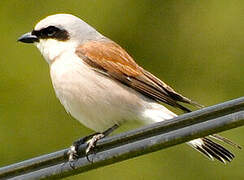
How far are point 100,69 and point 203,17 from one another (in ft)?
12.6

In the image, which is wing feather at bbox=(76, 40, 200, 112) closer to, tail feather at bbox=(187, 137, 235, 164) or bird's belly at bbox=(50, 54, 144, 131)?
bird's belly at bbox=(50, 54, 144, 131)

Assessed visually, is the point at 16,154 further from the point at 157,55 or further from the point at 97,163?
the point at 97,163

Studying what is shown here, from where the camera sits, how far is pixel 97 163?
4332 mm

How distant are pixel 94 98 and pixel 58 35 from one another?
2.60ft

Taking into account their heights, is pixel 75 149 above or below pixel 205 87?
below

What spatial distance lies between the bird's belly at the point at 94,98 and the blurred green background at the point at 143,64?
2147 mm

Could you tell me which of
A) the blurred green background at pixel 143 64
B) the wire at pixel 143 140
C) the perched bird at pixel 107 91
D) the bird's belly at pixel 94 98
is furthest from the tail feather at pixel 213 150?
the blurred green background at pixel 143 64

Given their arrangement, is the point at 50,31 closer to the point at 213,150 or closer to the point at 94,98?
the point at 94,98

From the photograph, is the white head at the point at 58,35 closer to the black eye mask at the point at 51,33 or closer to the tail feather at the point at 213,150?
the black eye mask at the point at 51,33

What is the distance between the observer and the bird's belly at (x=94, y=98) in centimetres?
577

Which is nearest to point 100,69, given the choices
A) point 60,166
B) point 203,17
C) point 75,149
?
point 75,149

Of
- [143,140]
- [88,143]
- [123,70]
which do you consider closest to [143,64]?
[123,70]

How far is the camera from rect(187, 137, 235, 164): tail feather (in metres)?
5.52

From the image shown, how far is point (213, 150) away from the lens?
18.4ft
